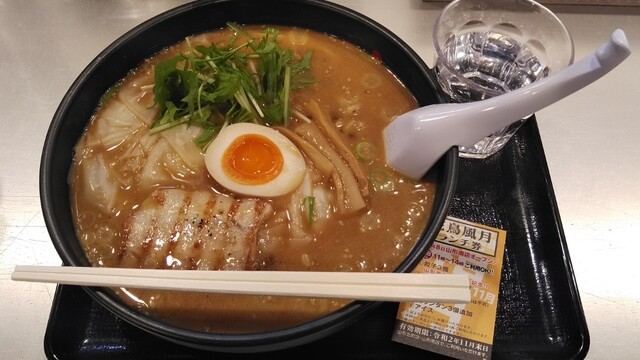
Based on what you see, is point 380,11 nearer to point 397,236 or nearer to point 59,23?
point 397,236

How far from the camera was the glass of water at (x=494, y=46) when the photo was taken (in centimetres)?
177

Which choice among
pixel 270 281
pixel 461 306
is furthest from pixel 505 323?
pixel 270 281

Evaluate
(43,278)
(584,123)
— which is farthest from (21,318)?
(584,123)

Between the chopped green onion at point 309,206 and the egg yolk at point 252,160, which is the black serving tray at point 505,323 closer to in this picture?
the chopped green onion at point 309,206

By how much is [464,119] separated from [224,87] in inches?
29.4

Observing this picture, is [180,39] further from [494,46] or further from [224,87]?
[494,46]

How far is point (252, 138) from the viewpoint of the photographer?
1487 millimetres

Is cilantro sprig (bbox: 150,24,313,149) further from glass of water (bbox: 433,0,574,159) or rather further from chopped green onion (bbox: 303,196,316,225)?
glass of water (bbox: 433,0,574,159)

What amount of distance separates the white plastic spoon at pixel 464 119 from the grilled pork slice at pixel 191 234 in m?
0.48

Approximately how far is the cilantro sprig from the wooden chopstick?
20.1 inches

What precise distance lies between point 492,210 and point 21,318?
1667 mm

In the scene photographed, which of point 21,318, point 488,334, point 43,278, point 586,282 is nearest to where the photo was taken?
point 43,278

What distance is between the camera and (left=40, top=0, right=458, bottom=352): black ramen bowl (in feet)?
3.68

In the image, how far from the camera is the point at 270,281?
3.74 ft
